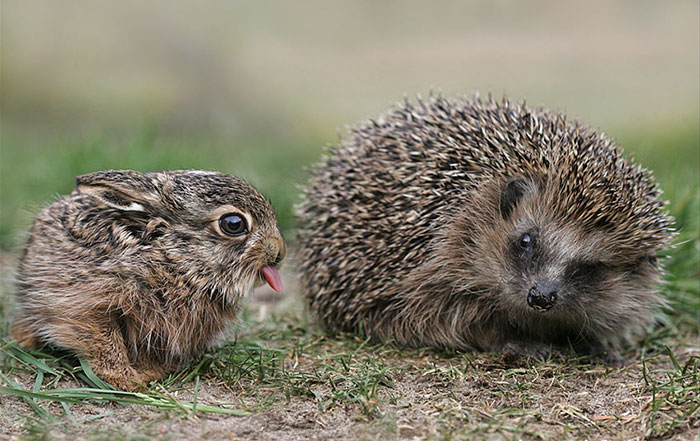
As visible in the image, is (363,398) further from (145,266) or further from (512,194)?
(512,194)

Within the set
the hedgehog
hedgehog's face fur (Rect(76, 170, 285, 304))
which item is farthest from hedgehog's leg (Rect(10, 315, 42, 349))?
the hedgehog

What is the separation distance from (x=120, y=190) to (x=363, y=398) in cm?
183

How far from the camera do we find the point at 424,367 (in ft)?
15.8

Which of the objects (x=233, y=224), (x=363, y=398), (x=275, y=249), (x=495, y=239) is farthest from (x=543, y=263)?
(x=233, y=224)

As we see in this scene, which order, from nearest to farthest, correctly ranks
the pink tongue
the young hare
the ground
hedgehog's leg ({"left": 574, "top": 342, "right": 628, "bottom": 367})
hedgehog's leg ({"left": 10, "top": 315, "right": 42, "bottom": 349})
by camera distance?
1. the ground
2. the young hare
3. the pink tongue
4. hedgehog's leg ({"left": 10, "top": 315, "right": 42, "bottom": 349})
5. hedgehog's leg ({"left": 574, "top": 342, "right": 628, "bottom": 367})

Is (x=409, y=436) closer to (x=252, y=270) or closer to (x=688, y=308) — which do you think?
(x=252, y=270)

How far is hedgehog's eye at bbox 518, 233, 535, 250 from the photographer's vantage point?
5.10m

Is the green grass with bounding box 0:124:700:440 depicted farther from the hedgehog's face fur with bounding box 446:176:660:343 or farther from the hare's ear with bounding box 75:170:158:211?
the hare's ear with bounding box 75:170:158:211

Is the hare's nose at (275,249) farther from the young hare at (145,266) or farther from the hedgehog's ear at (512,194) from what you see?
the hedgehog's ear at (512,194)

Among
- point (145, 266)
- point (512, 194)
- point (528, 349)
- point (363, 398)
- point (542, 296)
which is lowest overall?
point (363, 398)

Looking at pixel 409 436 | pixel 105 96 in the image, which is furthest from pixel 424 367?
pixel 105 96

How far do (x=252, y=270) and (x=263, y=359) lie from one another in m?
0.78

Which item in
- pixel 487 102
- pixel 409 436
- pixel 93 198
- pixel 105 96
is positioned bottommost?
pixel 409 436

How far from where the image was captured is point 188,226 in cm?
429
